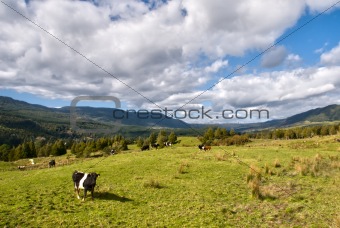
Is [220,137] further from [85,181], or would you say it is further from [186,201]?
[85,181]

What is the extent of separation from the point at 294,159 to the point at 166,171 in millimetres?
14994

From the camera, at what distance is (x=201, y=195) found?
1712 cm

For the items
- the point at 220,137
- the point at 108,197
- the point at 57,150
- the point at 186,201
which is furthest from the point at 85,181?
the point at 57,150

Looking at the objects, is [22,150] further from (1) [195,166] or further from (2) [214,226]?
(2) [214,226]

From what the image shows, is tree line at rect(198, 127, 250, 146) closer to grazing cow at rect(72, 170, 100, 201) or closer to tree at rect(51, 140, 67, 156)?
grazing cow at rect(72, 170, 100, 201)

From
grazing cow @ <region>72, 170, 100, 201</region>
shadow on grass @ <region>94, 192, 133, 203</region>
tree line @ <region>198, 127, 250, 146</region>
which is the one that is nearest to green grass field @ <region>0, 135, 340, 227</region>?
shadow on grass @ <region>94, 192, 133, 203</region>

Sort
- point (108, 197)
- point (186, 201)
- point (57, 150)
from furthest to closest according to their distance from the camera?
1. point (57, 150)
2. point (108, 197)
3. point (186, 201)

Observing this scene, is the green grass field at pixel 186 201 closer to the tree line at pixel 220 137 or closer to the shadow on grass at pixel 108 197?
the shadow on grass at pixel 108 197

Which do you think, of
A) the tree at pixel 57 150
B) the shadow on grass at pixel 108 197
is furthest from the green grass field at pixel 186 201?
the tree at pixel 57 150

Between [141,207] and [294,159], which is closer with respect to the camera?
[141,207]

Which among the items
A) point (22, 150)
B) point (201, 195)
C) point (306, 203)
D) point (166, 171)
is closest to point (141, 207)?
point (201, 195)

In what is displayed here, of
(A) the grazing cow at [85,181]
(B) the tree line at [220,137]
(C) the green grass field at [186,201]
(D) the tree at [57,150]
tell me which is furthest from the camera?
(D) the tree at [57,150]

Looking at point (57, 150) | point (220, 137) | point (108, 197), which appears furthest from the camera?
point (57, 150)

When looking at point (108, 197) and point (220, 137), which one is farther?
point (220, 137)
